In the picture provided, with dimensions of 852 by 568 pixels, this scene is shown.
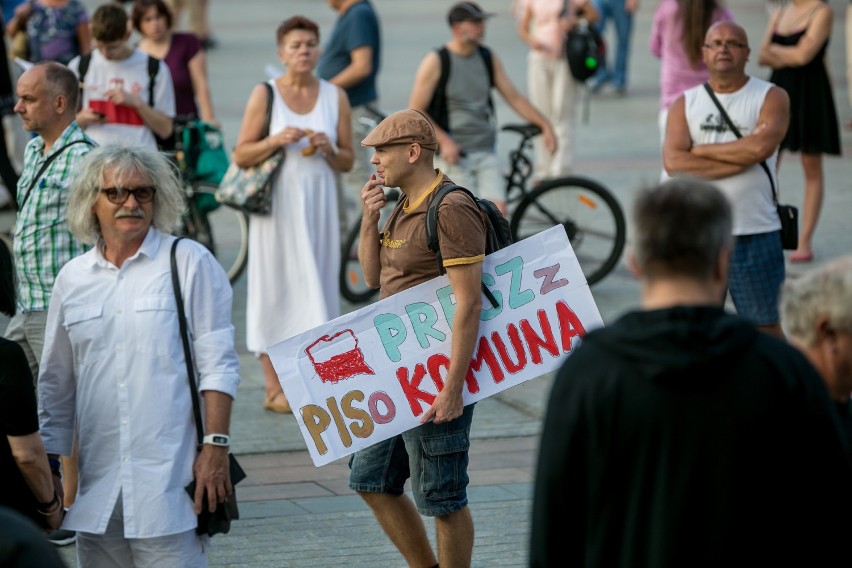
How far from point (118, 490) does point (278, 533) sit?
179 cm

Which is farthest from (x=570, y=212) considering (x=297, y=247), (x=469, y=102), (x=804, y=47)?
(x=297, y=247)

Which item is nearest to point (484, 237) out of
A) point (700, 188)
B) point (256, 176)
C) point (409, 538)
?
point (409, 538)

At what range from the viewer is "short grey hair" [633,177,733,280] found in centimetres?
269

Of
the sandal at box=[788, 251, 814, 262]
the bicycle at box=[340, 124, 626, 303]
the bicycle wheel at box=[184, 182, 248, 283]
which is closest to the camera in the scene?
the bicycle wheel at box=[184, 182, 248, 283]

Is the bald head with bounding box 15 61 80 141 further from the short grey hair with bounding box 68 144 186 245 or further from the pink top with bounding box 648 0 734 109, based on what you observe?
the pink top with bounding box 648 0 734 109

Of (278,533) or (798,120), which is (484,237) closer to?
(278,533)

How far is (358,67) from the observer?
9578mm

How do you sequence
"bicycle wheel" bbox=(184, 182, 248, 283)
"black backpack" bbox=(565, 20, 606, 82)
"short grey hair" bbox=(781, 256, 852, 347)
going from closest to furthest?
"short grey hair" bbox=(781, 256, 852, 347)
"bicycle wheel" bbox=(184, 182, 248, 283)
"black backpack" bbox=(565, 20, 606, 82)

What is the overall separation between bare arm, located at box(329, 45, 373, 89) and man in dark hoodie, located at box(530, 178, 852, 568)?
23.0ft

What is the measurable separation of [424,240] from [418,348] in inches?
14.2

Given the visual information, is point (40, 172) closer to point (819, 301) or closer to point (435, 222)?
point (435, 222)

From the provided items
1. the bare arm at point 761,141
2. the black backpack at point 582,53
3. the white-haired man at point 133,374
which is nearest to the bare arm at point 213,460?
the white-haired man at point 133,374

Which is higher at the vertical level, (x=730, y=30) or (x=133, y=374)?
(x=730, y=30)

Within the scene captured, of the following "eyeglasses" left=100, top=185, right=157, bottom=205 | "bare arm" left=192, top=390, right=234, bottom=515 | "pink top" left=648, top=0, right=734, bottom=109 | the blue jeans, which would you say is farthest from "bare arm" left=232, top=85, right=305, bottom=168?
the blue jeans
